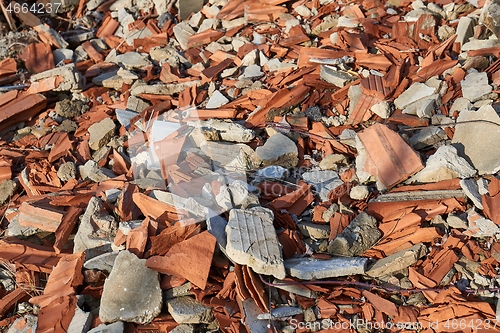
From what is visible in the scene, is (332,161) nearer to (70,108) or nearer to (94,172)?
(94,172)

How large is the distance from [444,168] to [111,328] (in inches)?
102

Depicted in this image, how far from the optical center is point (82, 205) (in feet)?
12.9

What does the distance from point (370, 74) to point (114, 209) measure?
8.77 feet

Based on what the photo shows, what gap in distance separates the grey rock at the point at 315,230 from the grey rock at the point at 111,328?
4.64ft

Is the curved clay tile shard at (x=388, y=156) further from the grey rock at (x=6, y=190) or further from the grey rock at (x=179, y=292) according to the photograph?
the grey rock at (x=6, y=190)

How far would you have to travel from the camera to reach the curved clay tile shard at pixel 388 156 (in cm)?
355

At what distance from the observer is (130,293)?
10.1 ft

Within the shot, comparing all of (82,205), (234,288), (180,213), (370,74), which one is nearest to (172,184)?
(180,213)

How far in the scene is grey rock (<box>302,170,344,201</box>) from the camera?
12.1 ft

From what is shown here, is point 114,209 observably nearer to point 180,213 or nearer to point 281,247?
point 180,213

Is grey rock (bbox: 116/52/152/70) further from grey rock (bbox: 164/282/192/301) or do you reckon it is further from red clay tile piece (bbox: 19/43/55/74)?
grey rock (bbox: 164/282/192/301)

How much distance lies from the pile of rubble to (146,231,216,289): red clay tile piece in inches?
0.5

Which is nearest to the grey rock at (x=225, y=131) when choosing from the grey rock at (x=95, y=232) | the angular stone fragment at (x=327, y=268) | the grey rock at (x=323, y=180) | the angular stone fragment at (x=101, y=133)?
the grey rock at (x=323, y=180)

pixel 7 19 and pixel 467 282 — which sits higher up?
pixel 7 19
